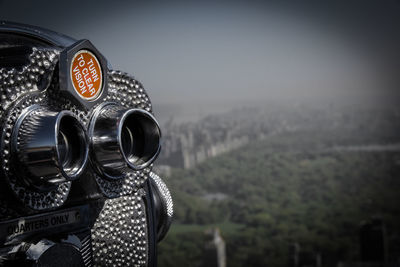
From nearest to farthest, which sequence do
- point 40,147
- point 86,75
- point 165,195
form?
point 40,147
point 86,75
point 165,195

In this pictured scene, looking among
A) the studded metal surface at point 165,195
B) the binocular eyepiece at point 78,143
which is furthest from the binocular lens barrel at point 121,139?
the studded metal surface at point 165,195

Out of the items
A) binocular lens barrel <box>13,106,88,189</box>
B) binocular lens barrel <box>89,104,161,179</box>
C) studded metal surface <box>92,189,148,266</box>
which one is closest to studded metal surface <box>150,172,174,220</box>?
studded metal surface <box>92,189,148,266</box>

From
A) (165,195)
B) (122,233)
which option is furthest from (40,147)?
(165,195)

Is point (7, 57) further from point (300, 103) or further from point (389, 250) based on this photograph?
point (389, 250)

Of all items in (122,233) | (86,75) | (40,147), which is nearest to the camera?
(40,147)

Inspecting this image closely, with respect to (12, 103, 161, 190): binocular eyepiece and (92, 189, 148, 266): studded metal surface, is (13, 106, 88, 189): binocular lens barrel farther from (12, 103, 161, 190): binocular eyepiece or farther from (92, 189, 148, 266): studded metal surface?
(92, 189, 148, 266): studded metal surface

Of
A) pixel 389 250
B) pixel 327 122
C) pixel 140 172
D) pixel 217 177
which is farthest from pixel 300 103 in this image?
pixel 140 172

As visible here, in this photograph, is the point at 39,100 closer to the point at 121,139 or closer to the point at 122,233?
the point at 121,139
